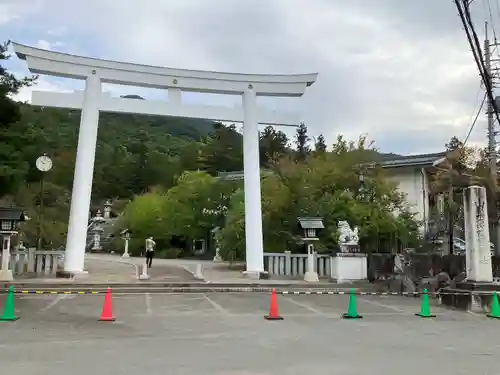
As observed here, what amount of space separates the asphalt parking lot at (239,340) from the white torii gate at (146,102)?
6666 millimetres

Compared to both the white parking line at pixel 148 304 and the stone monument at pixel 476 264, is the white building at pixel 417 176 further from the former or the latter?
the white parking line at pixel 148 304

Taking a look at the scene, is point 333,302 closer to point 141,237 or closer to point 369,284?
point 369,284

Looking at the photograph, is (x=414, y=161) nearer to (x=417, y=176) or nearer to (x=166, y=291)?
(x=417, y=176)

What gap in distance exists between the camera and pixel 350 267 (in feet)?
64.5

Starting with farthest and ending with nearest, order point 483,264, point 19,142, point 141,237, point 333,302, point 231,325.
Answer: point 141,237
point 19,142
point 333,302
point 483,264
point 231,325

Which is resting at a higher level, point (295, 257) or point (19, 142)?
point (19, 142)

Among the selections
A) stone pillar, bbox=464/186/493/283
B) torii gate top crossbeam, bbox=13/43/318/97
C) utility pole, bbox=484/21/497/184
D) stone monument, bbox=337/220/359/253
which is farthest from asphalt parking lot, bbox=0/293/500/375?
utility pole, bbox=484/21/497/184

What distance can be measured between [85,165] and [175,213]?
1597cm

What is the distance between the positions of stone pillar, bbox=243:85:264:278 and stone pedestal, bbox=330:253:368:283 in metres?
3.12

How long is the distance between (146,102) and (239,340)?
14.4 m

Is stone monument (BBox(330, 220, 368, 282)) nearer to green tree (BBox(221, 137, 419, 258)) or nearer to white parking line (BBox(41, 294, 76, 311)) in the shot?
green tree (BBox(221, 137, 419, 258))

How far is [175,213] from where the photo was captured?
35.3m

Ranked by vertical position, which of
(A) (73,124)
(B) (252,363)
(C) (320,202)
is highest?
(A) (73,124)

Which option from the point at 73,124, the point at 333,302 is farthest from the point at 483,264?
the point at 73,124
